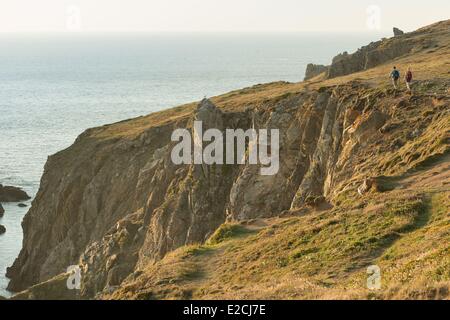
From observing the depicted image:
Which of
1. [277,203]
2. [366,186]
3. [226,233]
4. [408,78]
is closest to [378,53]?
[408,78]

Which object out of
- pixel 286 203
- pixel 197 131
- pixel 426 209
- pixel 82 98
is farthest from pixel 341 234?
pixel 82 98

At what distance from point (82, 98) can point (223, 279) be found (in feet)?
544

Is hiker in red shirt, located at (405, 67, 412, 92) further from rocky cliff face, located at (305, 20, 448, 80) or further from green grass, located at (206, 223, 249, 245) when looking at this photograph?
rocky cliff face, located at (305, 20, 448, 80)

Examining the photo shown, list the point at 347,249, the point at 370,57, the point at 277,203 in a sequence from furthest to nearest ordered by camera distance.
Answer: the point at 370,57, the point at 277,203, the point at 347,249

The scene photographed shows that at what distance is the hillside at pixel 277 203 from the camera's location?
82.3 feet

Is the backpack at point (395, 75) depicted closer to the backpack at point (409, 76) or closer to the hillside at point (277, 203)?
the backpack at point (409, 76)

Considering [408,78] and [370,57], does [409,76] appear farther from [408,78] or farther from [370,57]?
[370,57]

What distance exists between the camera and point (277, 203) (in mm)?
A: 45469

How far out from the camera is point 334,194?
36.0 metres

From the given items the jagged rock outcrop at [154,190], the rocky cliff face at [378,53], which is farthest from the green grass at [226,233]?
the rocky cliff face at [378,53]

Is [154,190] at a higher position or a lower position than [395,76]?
lower

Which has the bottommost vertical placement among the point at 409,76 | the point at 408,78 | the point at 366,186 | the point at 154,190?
the point at 154,190
